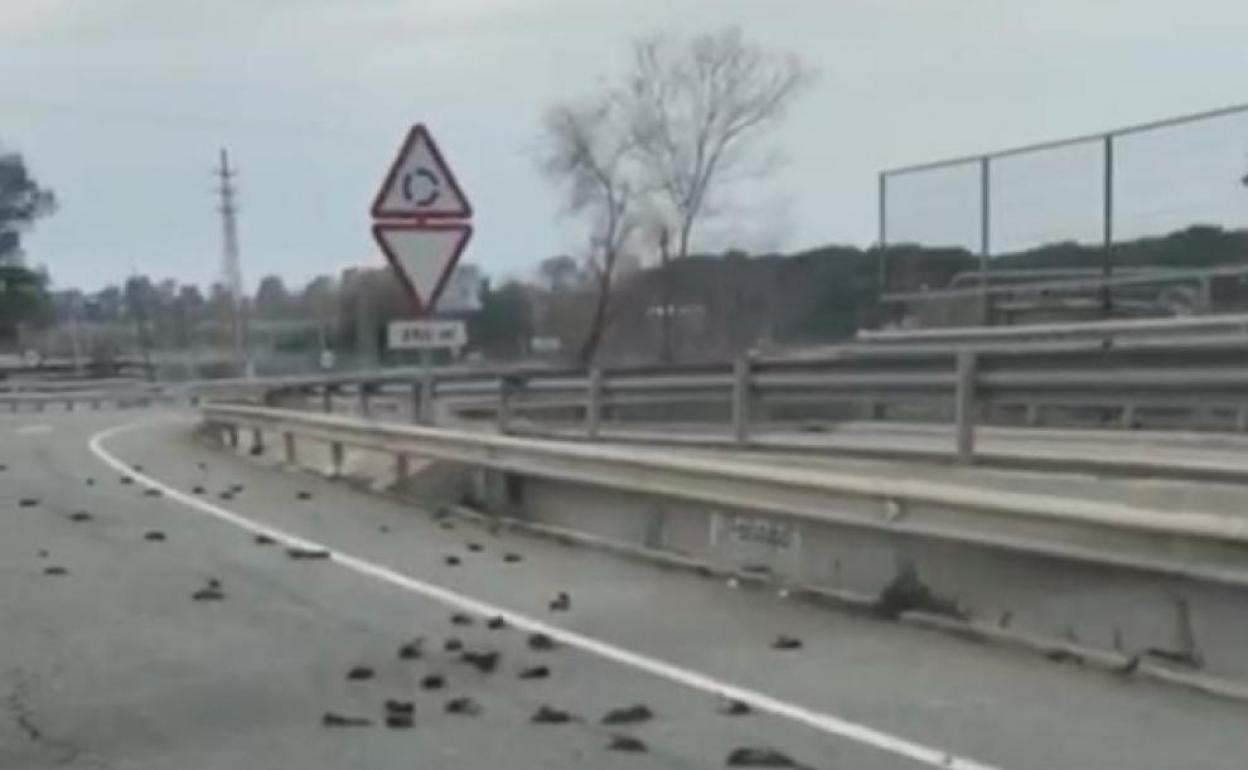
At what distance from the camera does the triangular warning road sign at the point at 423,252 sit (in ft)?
61.1

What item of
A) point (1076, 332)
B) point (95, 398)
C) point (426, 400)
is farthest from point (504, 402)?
point (95, 398)

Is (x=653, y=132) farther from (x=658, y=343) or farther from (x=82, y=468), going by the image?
(x=82, y=468)

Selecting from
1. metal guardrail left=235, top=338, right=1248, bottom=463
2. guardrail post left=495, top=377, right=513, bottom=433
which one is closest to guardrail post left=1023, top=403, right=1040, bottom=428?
metal guardrail left=235, top=338, right=1248, bottom=463

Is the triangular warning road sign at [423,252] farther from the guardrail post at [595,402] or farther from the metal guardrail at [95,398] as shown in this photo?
the metal guardrail at [95,398]

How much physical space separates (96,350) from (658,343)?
69707mm

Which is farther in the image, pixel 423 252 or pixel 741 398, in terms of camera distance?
pixel 423 252

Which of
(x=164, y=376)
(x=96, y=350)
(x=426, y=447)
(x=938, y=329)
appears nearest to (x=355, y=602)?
(x=426, y=447)

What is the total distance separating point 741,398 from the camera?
1791cm

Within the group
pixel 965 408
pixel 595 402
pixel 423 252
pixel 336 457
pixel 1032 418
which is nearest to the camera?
pixel 965 408

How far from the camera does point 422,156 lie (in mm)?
19047

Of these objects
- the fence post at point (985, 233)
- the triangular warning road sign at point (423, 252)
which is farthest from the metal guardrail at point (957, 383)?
A: the triangular warning road sign at point (423, 252)

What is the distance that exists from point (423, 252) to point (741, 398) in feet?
10.5

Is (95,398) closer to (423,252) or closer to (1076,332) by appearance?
(1076,332)

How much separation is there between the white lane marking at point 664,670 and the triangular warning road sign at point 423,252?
2.54 meters
